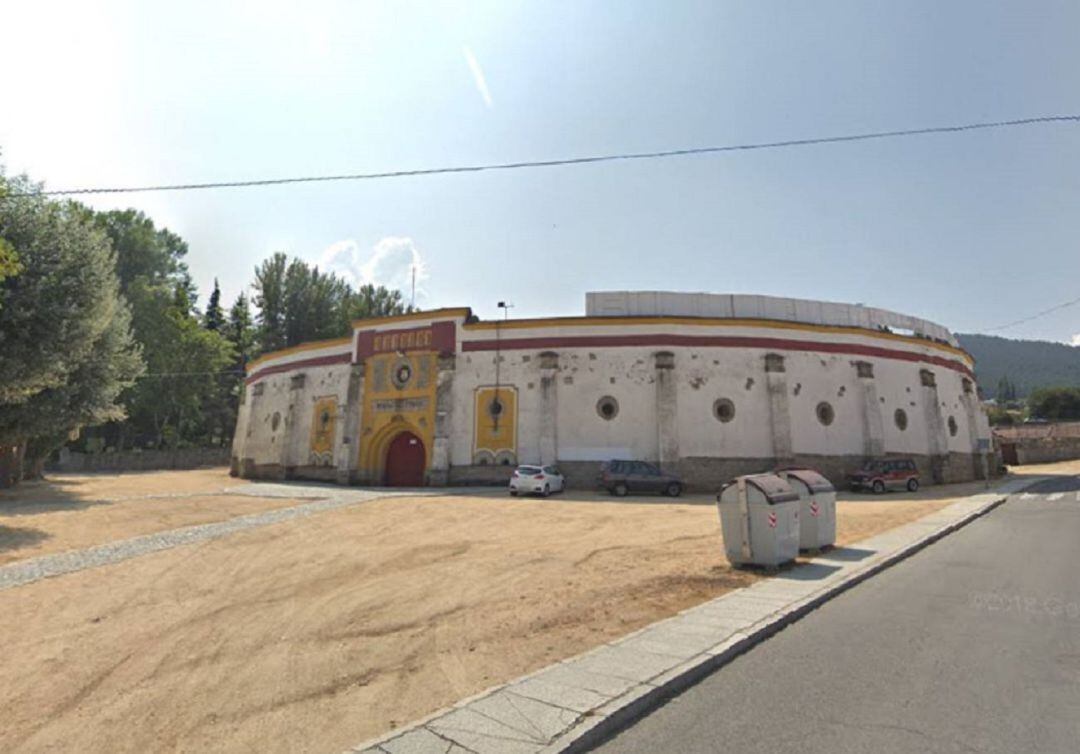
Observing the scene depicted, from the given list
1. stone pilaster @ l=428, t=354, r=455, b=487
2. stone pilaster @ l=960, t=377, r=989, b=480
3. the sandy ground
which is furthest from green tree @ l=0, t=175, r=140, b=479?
stone pilaster @ l=960, t=377, r=989, b=480

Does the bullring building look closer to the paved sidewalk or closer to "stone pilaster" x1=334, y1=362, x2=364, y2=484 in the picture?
"stone pilaster" x1=334, y1=362, x2=364, y2=484

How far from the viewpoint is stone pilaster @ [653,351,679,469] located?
27828mm

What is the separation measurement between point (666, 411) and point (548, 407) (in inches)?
222

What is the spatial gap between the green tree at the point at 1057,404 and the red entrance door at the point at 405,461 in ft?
389

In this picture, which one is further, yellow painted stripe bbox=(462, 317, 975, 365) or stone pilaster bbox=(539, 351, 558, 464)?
yellow painted stripe bbox=(462, 317, 975, 365)

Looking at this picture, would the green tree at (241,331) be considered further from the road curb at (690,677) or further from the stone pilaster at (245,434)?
the road curb at (690,677)

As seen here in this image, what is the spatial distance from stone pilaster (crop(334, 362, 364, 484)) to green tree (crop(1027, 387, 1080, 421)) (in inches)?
4758

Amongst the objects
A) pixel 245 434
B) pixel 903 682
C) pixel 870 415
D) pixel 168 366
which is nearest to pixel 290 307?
pixel 168 366

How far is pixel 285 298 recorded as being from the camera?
58.7m

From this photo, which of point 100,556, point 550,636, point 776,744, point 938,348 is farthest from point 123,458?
point 938,348

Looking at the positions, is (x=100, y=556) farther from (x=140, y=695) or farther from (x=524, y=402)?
(x=524, y=402)

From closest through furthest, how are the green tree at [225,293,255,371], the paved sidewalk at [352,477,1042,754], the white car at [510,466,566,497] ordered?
the paved sidewalk at [352,477,1042,754], the white car at [510,466,566,497], the green tree at [225,293,255,371]

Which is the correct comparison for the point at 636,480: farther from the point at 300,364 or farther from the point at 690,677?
the point at 300,364

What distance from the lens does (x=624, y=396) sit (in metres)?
28.9
